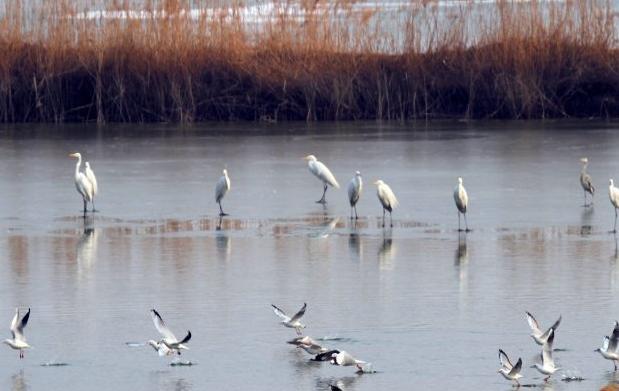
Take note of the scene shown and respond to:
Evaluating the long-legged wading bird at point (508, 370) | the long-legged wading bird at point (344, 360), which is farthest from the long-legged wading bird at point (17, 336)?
the long-legged wading bird at point (508, 370)

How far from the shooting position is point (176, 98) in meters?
21.0

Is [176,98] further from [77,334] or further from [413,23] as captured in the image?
[77,334]

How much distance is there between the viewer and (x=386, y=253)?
34.4ft

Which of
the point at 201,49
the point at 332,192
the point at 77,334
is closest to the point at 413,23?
the point at 201,49

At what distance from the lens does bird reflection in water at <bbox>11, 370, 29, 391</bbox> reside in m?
6.77

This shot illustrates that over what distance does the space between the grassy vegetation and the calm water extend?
10.5 ft

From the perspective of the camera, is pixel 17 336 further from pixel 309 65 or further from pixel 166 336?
pixel 309 65

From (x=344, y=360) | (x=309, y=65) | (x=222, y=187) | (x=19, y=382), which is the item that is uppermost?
(x=309, y=65)

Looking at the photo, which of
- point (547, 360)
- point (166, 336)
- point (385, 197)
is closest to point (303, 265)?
point (385, 197)

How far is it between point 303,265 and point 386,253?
82 centimetres

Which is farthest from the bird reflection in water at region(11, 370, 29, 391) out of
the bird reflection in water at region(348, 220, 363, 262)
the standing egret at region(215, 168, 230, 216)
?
the standing egret at region(215, 168, 230, 216)

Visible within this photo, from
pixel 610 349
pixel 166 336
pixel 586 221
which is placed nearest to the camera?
pixel 610 349

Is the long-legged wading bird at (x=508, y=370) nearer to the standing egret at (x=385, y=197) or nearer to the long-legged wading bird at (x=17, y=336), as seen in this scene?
the long-legged wading bird at (x=17, y=336)

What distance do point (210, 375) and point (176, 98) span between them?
46.9 feet
